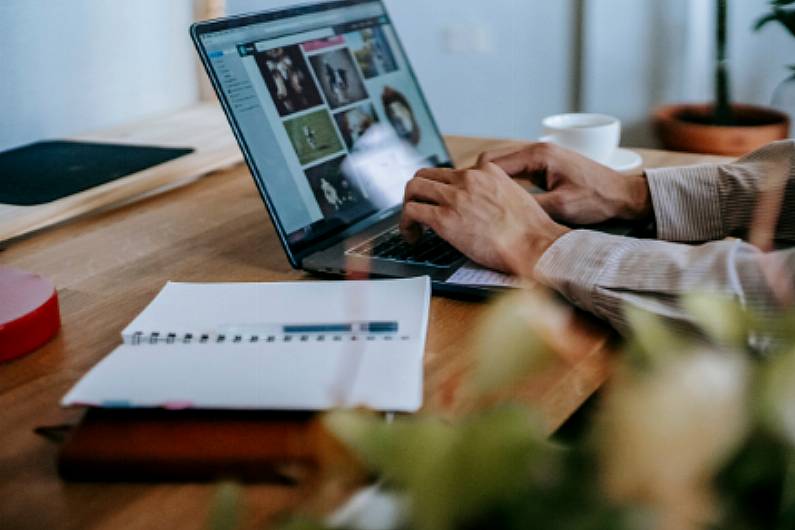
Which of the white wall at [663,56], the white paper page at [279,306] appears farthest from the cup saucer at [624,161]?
the white wall at [663,56]

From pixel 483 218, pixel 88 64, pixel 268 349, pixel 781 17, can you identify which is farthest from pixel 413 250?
pixel 781 17

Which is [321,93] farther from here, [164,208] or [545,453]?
[545,453]

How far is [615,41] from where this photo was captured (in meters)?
2.72

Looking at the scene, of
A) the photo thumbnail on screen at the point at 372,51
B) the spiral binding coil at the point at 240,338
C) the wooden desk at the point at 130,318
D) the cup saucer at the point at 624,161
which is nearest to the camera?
the wooden desk at the point at 130,318

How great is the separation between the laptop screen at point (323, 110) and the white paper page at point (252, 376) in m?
0.28

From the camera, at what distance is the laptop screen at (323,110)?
98cm

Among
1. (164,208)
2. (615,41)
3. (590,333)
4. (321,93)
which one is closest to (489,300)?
(590,333)

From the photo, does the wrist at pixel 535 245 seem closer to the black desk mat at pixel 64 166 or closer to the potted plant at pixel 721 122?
the black desk mat at pixel 64 166

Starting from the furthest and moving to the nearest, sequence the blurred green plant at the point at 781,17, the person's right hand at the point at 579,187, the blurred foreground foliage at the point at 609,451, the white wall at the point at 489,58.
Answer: the white wall at the point at 489,58 < the blurred green plant at the point at 781,17 < the person's right hand at the point at 579,187 < the blurred foreground foliage at the point at 609,451

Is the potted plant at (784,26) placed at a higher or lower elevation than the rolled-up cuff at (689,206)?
lower

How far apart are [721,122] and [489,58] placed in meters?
0.81

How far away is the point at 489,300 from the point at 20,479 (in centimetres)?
44

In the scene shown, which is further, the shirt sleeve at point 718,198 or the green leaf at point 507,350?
the shirt sleeve at point 718,198

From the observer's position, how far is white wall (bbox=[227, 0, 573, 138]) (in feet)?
9.26
